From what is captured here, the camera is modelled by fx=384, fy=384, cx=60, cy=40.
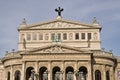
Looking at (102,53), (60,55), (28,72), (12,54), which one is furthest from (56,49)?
(12,54)

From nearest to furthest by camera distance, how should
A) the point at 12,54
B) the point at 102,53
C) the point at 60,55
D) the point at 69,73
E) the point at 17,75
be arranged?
1. the point at 60,55
2. the point at 69,73
3. the point at 102,53
4. the point at 17,75
5. the point at 12,54

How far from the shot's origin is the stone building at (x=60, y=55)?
3319 inches

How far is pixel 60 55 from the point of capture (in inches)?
3327

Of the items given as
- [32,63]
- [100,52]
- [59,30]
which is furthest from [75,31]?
[32,63]

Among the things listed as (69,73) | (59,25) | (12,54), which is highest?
(59,25)

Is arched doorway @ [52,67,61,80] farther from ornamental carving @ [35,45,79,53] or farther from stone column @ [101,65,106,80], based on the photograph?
stone column @ [101,65,106,80]

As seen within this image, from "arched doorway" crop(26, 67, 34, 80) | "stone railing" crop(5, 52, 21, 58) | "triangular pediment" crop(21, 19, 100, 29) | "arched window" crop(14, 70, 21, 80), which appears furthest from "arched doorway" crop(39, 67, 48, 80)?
"triangular pediment" crop(21, 19, 100, 29)

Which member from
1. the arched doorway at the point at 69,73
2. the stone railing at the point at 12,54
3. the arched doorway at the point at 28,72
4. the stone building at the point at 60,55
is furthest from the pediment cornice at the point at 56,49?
the stone railing at the point at 12,54

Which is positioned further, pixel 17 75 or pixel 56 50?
pixel 17 75

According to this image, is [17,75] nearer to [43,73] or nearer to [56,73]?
[43,73]

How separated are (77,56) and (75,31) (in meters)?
12.0

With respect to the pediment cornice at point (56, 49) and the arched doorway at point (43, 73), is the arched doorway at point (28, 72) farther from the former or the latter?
the pediment cornice at point (56, 49)

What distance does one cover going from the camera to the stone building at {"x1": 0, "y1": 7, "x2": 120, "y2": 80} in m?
84.3

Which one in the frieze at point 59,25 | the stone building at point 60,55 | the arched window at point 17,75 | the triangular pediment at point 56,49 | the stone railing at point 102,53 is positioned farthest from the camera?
the frieze at point 59,25
